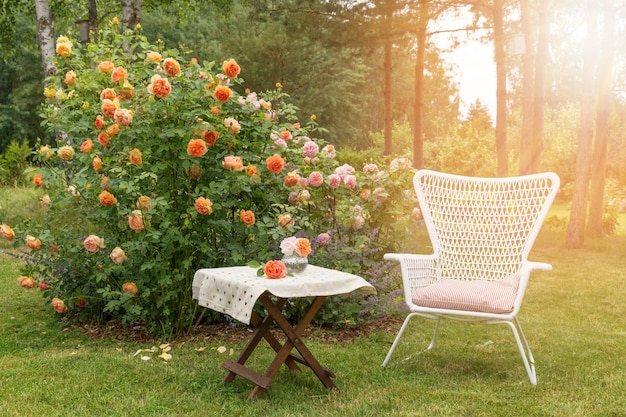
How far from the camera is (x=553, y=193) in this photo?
432 cm

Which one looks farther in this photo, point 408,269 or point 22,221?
point 22,221

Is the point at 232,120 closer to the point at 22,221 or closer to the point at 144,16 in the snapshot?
the point at 22,221

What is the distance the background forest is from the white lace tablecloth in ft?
7.51

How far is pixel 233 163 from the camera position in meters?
4.24

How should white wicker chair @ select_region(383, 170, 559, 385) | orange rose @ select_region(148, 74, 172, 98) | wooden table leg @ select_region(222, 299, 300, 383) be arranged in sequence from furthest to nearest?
1. white wicker chair @ select_region(383, 170, 559, 385)
2. orange rose @ select_region(148, 74, 172, 98)
3. wooden table leg @ select_region(222, 299, 300, 383)

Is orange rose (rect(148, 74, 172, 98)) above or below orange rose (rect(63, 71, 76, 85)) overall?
below

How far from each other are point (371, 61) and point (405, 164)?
25.5 meters

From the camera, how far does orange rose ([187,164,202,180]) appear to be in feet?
14.6

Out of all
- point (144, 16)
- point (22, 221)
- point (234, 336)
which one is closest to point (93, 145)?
point (22, 221)

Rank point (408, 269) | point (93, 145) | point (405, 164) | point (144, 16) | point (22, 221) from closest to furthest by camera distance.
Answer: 1. point (408, 269)
2. point (93, 145)
3. point (22, 221)
4. point (405, 164)
5. point (144, 16)

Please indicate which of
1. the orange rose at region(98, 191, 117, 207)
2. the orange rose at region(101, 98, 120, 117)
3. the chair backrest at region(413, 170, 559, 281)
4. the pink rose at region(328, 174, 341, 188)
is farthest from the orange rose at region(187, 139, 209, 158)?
the chair backrest at region(413, 170, 559, 281)

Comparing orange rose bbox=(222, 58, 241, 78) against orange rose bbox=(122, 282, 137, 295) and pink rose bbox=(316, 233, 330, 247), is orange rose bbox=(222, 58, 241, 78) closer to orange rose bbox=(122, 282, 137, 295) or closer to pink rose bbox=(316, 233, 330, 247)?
pink rose bbox=(316, 233, 330, 247)

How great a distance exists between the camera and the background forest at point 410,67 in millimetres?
10586

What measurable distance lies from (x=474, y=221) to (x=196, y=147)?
2.10 meters
